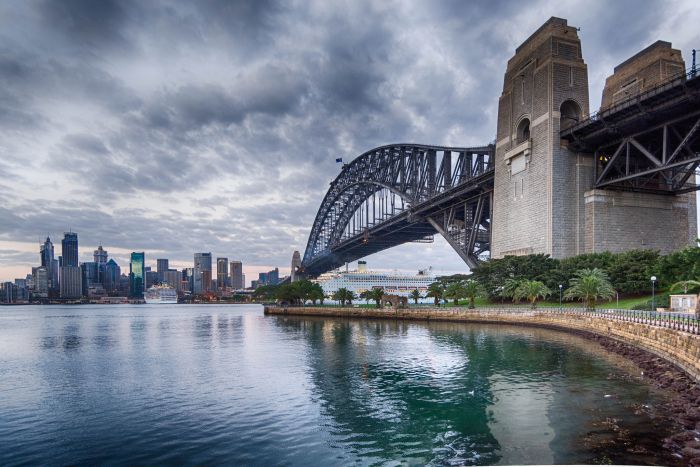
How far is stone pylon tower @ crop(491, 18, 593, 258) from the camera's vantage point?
186 feet

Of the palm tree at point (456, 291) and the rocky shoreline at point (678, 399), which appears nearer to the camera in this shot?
the rocky shoreline at point (678, 399)

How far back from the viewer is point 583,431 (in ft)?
48.3

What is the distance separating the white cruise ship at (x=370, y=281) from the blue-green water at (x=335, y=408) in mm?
123129

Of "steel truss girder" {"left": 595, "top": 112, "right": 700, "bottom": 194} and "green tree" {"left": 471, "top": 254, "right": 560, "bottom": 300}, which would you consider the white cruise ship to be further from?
"steel truss girder" {"left": 595, "top": 112, "right": 700, "bottom": 194}

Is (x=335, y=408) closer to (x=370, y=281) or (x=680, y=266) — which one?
(x=680, y=266)

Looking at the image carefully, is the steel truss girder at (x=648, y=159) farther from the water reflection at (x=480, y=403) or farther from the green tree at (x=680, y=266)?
the water reflection at (x=480, y=403)

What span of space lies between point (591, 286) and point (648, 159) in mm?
21591

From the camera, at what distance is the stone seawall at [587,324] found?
22.0 meters

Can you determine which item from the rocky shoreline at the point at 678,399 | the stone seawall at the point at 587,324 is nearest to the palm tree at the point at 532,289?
the stone seawall at the point at 587,324

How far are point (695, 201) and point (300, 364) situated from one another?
179ft

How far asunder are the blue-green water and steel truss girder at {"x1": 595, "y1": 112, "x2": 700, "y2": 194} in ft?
88.7

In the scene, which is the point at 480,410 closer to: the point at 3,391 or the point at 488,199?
the point at 3,391

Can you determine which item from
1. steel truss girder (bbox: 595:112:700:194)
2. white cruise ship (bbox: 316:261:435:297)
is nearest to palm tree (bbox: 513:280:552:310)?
steel truss girder (bbox: 595:112:700:194)

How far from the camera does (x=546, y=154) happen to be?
189 feet
